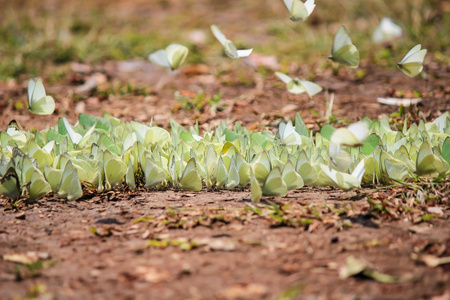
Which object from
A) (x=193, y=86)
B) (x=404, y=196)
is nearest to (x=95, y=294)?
(x=404, y=196)

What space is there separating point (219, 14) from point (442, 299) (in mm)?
6114

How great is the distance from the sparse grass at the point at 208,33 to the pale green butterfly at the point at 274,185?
2.31 meters

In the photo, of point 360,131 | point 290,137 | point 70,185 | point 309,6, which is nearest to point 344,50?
point 309,6

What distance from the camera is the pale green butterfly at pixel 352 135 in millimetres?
1802

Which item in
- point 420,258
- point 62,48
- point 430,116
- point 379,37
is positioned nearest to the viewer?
point 420,258

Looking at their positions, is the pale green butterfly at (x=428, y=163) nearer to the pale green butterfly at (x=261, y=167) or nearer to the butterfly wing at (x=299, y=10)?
the pale green butterfly at (x=261, y=167)

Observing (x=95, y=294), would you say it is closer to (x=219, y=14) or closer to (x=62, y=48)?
(x=62, y=48)

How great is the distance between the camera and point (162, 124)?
3215mm

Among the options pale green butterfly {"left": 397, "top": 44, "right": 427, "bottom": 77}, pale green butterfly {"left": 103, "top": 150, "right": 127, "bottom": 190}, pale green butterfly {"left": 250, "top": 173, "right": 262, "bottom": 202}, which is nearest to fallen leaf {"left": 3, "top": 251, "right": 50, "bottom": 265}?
pale green butterfly {"left": 103, "top": 150, "right": 127, "bottom": 190}

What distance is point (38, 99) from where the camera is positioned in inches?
96.1

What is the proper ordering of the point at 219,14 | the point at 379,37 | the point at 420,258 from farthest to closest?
1. the point at 219,14
2. the point at 379,37
3. the point at 420,258

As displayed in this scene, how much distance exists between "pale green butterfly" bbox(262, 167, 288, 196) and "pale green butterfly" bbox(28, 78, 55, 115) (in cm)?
115

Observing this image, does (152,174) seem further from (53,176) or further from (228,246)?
(228,246)

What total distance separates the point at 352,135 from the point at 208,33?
14.2ft
